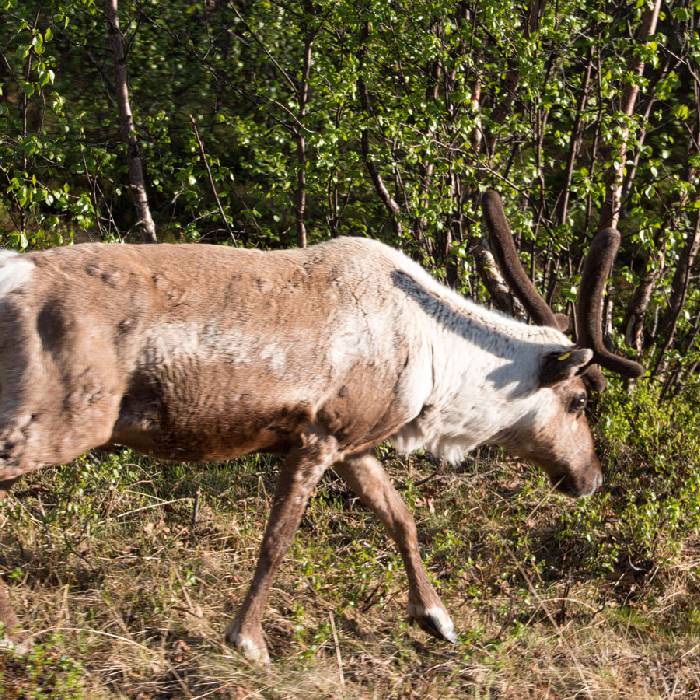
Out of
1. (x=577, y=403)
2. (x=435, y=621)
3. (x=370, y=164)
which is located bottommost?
(x=435, y=621)

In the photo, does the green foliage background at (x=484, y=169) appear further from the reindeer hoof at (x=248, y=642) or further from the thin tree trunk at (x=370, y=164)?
the reindeer hoof at (x=248, y=642)

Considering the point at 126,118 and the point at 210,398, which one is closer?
the point at 210,398

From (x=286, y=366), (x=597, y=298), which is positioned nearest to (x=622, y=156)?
(x=597, y=298)

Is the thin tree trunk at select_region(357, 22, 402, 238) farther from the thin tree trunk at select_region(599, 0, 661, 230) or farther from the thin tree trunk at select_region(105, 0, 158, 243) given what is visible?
the thin tree trunk at select_region(105, 0, 158, 243)

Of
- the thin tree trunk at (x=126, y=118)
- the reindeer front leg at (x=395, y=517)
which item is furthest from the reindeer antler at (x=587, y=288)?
the thin tree trunk at (x=126, y=118)

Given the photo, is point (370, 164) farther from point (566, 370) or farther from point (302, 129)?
point (566, 370)

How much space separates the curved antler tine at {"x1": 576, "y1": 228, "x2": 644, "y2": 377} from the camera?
5.52m

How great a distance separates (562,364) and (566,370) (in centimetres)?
4

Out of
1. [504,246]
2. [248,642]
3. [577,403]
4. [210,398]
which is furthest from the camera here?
[577,403]

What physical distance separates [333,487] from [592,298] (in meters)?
2.32

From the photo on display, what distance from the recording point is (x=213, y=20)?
992 centimetres

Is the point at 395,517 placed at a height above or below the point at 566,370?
below

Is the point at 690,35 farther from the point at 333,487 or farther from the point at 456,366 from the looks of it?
the point at 333,487

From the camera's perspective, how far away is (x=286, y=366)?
4.93 meters
